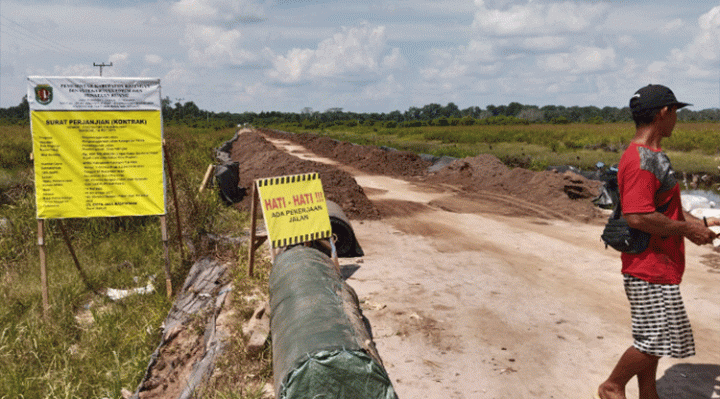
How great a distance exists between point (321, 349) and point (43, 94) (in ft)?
17.5

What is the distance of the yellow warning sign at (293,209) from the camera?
278 inches

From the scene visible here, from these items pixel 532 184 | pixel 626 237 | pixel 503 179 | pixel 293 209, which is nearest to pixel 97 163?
pixel 293 209

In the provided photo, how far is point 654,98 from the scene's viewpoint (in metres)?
3.49

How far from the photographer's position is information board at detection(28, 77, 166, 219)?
6977 millimetres

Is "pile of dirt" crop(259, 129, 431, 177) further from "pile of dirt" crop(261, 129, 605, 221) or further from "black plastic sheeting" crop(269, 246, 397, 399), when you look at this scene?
"black plastic sheeting" crop(269, 246, 397, 399)

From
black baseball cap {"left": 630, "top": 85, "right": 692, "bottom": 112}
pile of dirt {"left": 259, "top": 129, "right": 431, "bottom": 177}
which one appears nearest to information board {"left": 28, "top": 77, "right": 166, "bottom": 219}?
black baseball cap {"left": 630, "top": 85, "right": 692, "bottom": 112}

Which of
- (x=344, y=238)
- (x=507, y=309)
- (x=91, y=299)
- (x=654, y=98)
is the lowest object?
(x=91, y=299)

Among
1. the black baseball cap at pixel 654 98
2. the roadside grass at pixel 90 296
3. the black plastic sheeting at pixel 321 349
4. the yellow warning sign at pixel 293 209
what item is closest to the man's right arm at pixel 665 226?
the black baseball cap at pixel 654 98

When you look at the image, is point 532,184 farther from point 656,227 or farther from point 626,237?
point 656,227

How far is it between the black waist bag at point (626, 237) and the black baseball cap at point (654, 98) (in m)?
0.62

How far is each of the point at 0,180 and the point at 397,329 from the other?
67.7 ft

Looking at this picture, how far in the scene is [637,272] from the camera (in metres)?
3.58

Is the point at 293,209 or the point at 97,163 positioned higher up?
the point at 97,163

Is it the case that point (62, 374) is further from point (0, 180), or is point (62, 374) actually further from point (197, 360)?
point (0, 180)
